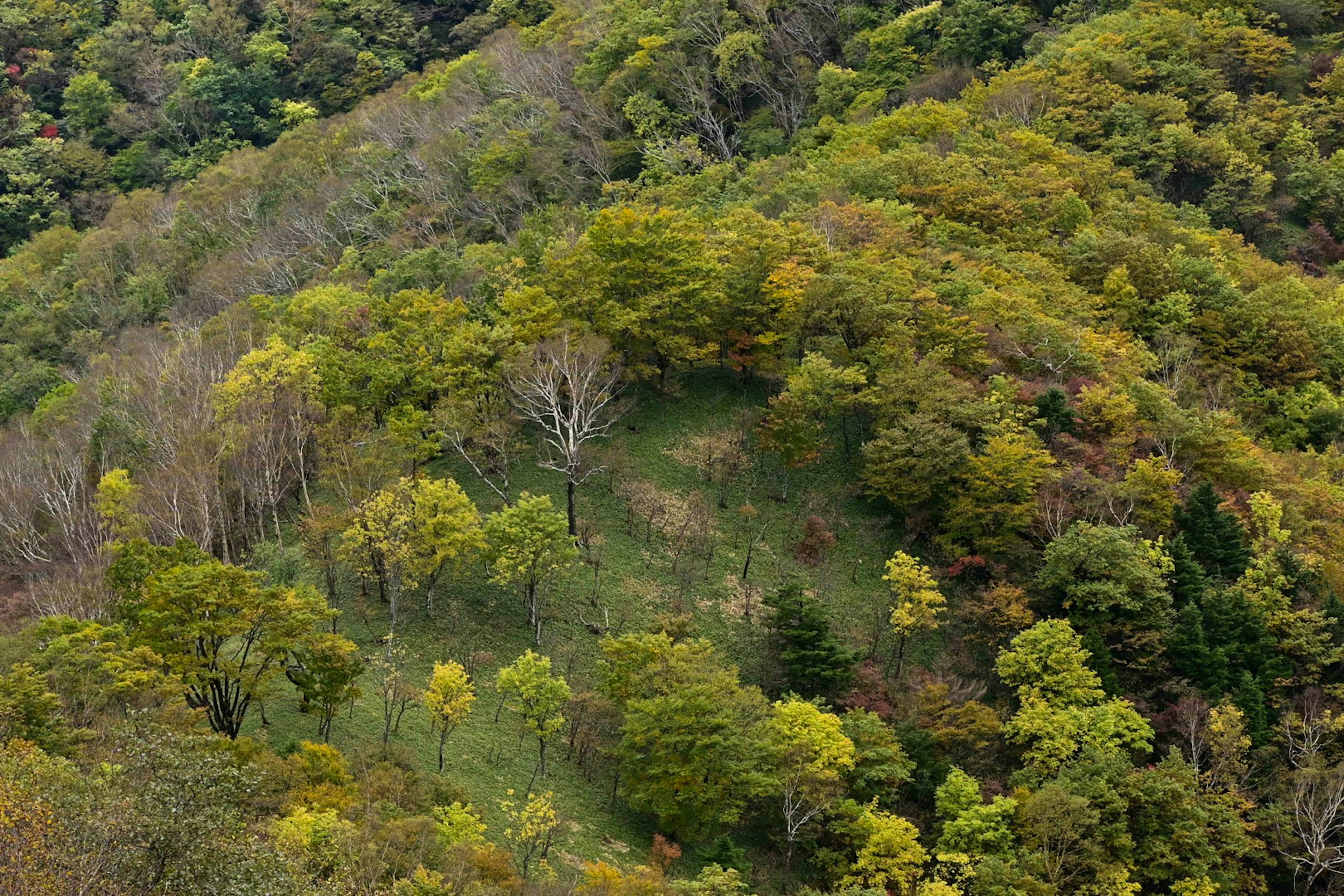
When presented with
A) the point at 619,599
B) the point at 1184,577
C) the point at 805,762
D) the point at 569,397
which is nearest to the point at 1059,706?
the point at 1184,577

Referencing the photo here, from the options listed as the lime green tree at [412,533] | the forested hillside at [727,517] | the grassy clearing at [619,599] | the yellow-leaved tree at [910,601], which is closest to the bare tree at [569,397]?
the forested hillside at [727,517]

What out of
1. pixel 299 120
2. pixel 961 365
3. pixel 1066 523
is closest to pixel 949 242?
pixel 961 365

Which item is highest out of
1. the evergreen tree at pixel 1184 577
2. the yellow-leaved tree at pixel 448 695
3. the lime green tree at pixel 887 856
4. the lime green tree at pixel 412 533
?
the lime green tree at pixel 412 533

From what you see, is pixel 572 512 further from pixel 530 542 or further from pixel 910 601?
pixel 910 601

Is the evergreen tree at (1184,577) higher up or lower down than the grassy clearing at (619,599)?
lower down

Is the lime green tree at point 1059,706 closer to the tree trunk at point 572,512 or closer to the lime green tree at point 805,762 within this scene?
the lime green tree at point 805,762

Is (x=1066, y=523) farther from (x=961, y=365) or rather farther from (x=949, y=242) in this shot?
(x=949, y=242)

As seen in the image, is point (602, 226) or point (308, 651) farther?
point (602, 226)

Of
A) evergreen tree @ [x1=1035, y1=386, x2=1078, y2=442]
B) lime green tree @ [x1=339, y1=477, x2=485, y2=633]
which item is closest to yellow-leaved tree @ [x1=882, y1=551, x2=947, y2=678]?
evergreen tree @ [x1=1035, y1=386, x2=1078, y2=442]
